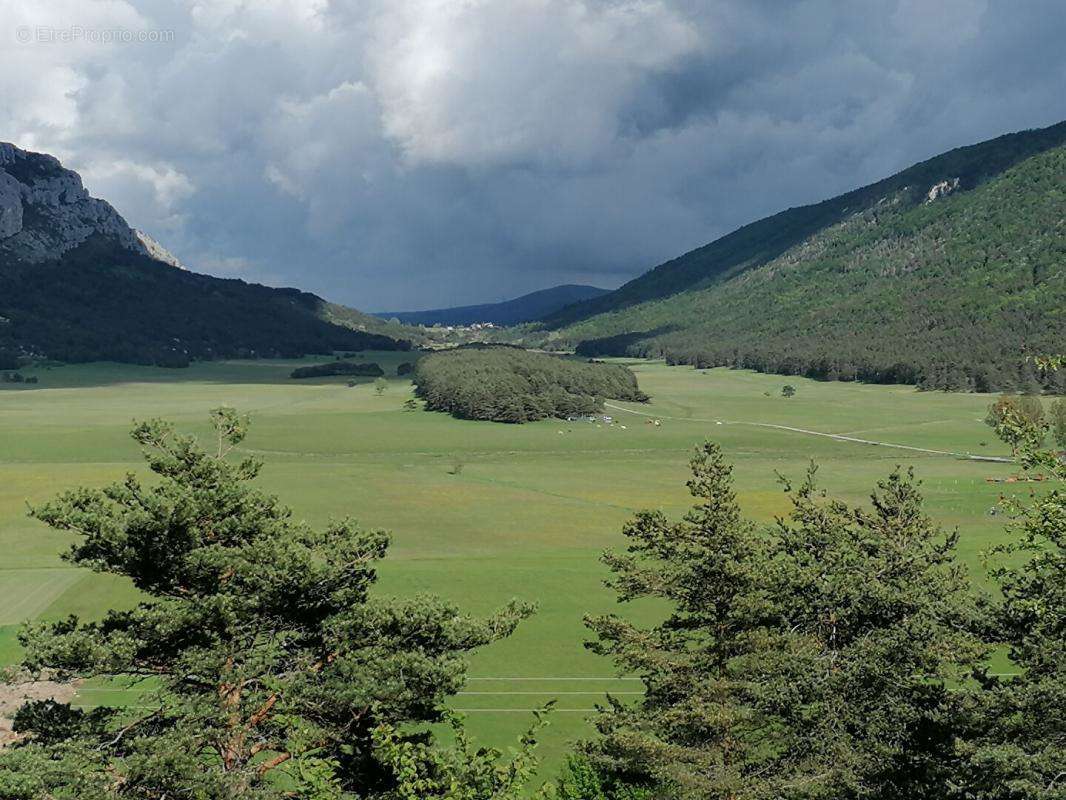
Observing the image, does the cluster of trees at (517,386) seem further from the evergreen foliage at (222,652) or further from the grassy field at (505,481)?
the evergreen foliage at (222,652)

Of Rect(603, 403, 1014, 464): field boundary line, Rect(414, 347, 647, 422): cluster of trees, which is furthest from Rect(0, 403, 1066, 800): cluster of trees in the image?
Rect(414, 347, 647, 422): cluster of trees

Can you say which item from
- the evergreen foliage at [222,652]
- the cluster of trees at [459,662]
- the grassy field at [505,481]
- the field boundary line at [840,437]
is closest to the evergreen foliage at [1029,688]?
the cluster of trees at [459,662]

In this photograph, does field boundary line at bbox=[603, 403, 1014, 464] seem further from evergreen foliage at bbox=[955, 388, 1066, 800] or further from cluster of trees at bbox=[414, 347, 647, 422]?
evergreen foliage at bbox=[955, 388, 1066, 800]

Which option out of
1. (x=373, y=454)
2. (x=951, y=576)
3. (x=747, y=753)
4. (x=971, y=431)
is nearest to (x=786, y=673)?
(x=747, y=753)

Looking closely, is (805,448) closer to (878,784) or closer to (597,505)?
(597,505)

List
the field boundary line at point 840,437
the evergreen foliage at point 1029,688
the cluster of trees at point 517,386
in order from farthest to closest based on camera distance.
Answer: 1. the cluster of trees at point 517,386
2. the field boundary line at point 840,437
3. the evergreen foliage at point 1029,688

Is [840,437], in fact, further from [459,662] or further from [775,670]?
[459,662]
